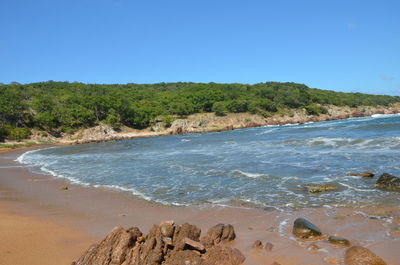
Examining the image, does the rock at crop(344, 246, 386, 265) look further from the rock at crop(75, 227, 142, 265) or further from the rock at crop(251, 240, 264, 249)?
the rock at crop(75, 227, 142, 265)

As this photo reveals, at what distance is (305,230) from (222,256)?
7.24ft

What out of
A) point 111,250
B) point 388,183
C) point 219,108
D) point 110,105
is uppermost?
point 110,105

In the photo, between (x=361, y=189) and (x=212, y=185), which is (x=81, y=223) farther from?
(x=361, y=189)

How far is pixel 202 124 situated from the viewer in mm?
77938

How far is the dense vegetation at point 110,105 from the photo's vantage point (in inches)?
2485

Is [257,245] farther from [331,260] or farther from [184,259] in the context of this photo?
[184,259]

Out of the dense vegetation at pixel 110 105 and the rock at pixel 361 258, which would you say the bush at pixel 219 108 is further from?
the rock at pixel 361 258

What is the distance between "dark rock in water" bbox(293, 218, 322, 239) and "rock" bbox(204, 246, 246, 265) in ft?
5.41

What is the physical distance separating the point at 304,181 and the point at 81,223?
8189 mm

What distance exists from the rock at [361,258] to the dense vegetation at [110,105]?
5812 cm

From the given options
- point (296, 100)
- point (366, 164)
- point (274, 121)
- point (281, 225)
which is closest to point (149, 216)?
point (281, 225)

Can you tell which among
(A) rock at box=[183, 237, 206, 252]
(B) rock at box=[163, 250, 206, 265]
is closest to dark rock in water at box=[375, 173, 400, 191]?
(A) rock at box=[183, 237, 206, 252]

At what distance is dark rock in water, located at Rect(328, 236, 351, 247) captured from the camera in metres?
6.12

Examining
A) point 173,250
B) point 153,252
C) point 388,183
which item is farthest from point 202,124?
point 153,252
